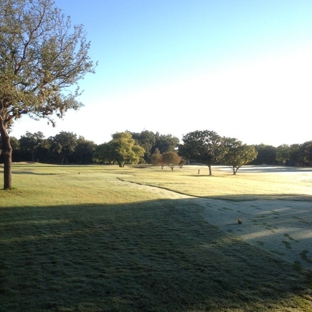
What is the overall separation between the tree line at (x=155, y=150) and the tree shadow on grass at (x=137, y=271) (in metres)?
60.4

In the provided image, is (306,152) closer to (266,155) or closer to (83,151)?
(266,155)

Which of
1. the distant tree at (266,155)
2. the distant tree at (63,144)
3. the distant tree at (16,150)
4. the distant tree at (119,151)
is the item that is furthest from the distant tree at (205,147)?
the distant tree at (266,155)

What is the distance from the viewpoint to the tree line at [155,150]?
70.4m

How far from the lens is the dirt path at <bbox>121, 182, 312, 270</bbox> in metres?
8.59

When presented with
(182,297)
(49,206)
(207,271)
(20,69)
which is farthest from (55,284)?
(20,69)

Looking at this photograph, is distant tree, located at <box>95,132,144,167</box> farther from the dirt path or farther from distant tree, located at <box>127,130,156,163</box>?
the dirt path

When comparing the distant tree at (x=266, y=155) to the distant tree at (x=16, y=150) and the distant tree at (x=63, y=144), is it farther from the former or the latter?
the distant tree at (x=16, y=150)

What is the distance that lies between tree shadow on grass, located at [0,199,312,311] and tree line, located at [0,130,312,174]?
2378 inches

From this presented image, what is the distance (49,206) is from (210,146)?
57.8 m

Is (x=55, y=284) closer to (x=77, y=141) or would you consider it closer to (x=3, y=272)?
(x=3, y=272)

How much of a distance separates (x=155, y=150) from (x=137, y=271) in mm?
115849

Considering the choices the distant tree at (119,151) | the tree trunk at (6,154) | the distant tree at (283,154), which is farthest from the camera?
the distant tree at (283,154)

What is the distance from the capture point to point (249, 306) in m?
5.27

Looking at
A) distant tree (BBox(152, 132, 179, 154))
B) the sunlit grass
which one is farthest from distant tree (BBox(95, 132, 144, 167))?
distant tree (BBox(152, 132, 179, 154))
